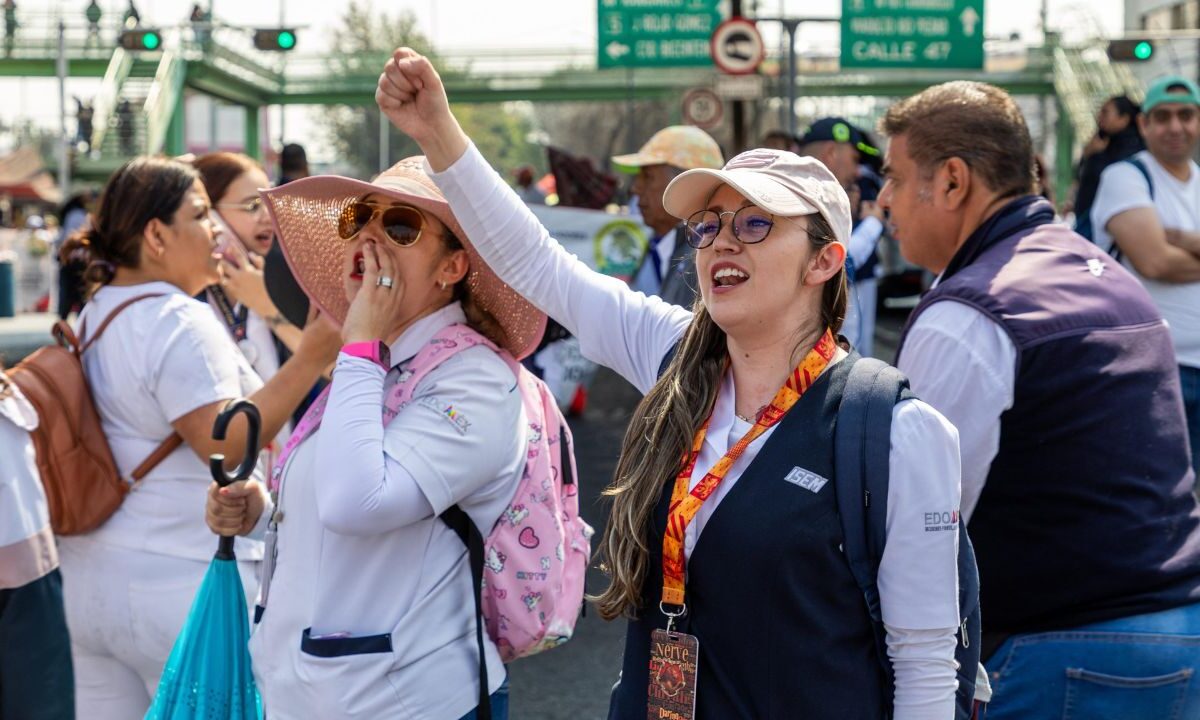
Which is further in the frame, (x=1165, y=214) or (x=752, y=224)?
(x=1165, y=214)

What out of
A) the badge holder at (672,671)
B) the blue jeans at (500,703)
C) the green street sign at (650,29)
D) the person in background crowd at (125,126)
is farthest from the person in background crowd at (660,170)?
Result: the person in background crowd at (125,126)

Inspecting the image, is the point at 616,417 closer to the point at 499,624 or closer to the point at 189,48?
the point at 499,624

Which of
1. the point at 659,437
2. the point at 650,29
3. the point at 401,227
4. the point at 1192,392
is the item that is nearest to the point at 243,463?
the point at 401,227

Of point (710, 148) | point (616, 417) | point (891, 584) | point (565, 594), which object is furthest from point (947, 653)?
point (616, 417)

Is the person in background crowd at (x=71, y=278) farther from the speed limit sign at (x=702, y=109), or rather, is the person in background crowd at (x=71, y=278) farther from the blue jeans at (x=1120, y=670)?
the speed limit sign at (x=702, y=109)

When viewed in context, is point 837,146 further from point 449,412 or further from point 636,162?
point 449,412

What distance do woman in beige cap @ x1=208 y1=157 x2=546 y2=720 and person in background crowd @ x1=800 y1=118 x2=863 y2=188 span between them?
155 inches

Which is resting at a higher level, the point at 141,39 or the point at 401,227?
the point at 141,39

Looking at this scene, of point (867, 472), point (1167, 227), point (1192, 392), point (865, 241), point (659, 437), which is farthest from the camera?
point (865, 241)

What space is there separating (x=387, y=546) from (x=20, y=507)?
103 centimetres

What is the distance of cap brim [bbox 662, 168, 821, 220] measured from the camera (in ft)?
7.20

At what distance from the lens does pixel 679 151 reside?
7.22 m

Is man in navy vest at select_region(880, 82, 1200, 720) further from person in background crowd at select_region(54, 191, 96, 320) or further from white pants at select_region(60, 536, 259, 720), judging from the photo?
person in background crowd at select_region(54, 191, 96, 320)

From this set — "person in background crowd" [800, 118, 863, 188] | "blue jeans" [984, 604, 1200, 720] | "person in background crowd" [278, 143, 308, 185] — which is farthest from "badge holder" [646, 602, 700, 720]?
"person in background crowd" [278, 143, 308, 185]
